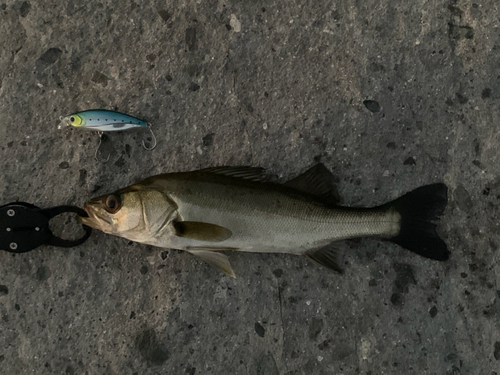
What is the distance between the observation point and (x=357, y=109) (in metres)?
3.13

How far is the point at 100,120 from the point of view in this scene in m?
2.88

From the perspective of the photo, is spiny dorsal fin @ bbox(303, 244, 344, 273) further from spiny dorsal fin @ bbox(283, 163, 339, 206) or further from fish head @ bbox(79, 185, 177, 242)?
fish head @ bbox(79, 185, 177, 242)

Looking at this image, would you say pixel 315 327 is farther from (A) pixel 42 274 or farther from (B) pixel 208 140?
(A) pixel 42 274

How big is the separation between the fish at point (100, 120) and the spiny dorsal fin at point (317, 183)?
48.8 inches

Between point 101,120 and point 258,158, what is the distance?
1167 millimetres

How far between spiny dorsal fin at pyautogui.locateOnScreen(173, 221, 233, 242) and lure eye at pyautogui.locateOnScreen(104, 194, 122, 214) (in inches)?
14.9

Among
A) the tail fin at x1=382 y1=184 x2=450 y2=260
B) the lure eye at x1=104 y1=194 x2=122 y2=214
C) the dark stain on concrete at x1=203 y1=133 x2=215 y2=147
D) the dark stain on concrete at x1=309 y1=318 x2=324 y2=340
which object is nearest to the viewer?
the lure eye at x1=104 y1=194 x2=122 y2=214

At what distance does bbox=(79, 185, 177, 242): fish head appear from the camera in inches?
103

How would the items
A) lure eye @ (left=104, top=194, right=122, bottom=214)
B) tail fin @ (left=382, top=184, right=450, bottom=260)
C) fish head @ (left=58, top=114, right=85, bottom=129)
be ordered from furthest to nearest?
fish head @ (left=58, top=114, right=85, bottom=129) < tail fin @ (left=382, top=184, right=450, bottom=260) < lure eye @ (left=104, top=194, right=122, bottom=214)

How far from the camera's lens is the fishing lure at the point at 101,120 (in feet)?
9.41

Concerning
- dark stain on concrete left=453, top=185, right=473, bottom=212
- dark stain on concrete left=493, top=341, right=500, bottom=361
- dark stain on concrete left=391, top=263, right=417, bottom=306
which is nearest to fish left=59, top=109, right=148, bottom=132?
dark stain on concrete left=391, top=263, right=417, bottom=306

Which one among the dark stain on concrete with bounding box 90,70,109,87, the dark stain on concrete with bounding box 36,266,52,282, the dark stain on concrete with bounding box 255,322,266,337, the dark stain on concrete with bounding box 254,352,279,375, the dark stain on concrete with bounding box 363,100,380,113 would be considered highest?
the dark stain on concrete with bounding box 363,100,380,113

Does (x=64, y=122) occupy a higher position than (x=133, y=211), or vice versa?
(x=64, y=122)

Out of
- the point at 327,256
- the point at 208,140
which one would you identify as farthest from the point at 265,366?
the point at 208,140
